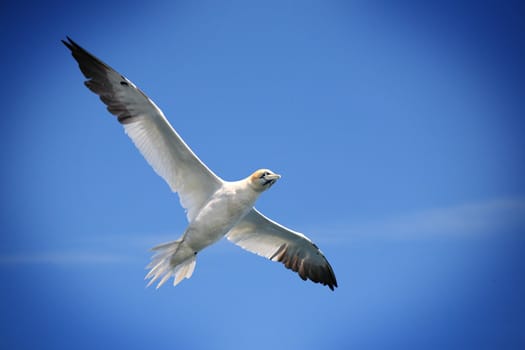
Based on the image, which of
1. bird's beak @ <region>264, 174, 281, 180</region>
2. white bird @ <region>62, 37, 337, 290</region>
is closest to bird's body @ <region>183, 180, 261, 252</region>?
white bird @ <region>62, 37, 337, 290</region>

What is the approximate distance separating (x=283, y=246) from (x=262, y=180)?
231 cm

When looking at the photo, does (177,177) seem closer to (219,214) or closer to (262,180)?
(219,214)

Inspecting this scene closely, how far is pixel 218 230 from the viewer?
9.16 meters

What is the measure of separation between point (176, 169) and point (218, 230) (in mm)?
1180

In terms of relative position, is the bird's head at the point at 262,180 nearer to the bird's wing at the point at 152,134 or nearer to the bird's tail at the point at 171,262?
the bird's wing at the point at 152,134

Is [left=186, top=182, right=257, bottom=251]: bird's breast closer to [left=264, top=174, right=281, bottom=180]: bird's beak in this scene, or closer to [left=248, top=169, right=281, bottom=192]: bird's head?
[left=248, top=169, right=281, bottom=192]: bird's head

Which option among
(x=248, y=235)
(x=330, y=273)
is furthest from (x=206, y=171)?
(x=330, y=273)

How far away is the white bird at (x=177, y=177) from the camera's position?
339 inches

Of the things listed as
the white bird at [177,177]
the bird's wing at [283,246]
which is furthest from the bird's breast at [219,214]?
the bird's wing at [283,246]

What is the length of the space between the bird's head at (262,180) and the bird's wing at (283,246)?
128cm

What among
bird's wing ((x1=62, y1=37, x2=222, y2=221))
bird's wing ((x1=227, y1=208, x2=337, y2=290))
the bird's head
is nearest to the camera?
bird's wing ((x1=62, y1=37, x2=222, y2=221))

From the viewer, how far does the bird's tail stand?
9188mm

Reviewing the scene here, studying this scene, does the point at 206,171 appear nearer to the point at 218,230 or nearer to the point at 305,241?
the point at 218,230

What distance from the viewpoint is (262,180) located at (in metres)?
9.00
